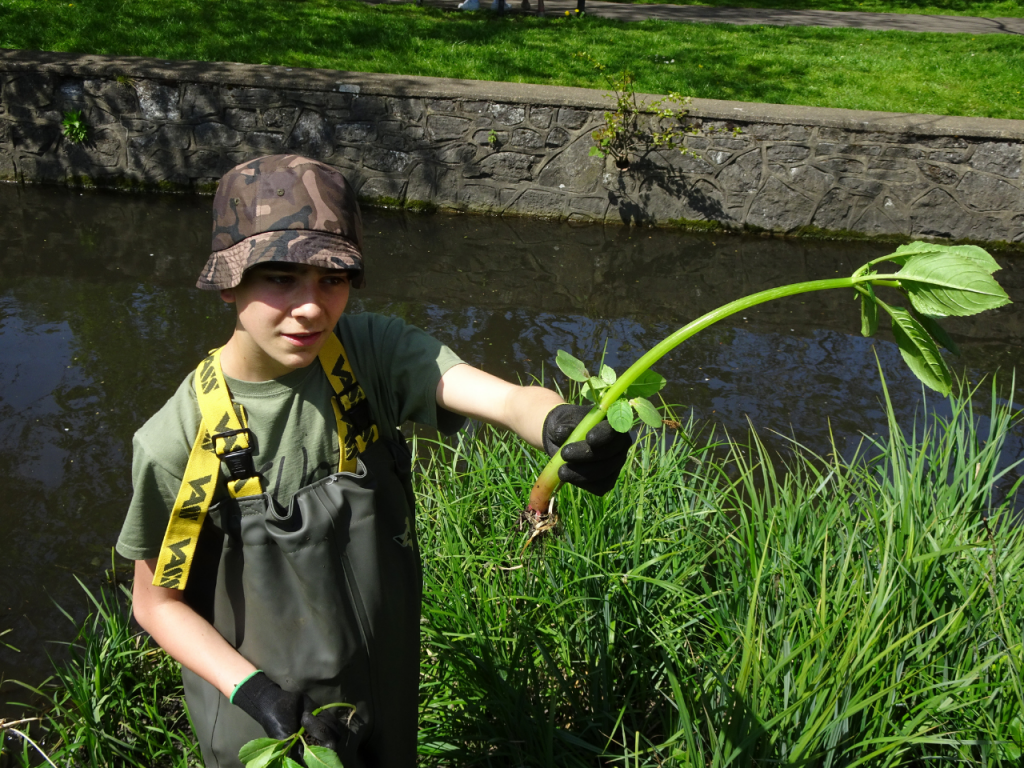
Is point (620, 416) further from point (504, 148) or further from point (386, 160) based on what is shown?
point (386, 160)

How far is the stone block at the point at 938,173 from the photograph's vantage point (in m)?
6.87

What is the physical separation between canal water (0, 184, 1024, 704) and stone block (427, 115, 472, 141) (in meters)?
0.65

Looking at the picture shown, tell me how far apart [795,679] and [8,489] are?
132 inches

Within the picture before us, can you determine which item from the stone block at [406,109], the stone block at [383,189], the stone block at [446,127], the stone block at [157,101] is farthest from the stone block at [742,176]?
the stone block at [157,101]

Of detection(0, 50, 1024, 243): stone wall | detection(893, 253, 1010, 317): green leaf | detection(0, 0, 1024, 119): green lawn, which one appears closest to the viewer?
detection(893, 253, 1010, 317): green leaf

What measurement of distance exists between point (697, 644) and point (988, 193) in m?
5.95

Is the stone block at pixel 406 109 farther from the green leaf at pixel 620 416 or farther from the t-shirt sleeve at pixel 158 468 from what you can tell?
the green leaf at pixel 620 416

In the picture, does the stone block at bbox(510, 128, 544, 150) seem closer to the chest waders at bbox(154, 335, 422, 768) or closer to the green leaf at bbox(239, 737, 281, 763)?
the chest waders at bbox(154, 335, 422, 768)

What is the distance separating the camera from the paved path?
12.0 metres

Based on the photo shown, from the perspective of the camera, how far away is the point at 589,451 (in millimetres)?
1401

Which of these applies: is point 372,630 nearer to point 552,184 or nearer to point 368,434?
point 368,434

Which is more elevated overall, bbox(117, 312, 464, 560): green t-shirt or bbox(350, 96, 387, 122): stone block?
bbox(117, 312, 464, 560): green t-shirt

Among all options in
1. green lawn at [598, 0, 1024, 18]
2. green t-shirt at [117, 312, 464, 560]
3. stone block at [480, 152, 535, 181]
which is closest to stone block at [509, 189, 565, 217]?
stone block at [480, 152, 535, 181]

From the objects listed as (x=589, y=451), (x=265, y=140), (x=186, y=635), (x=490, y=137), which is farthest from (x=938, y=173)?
(x=186, y=635)
